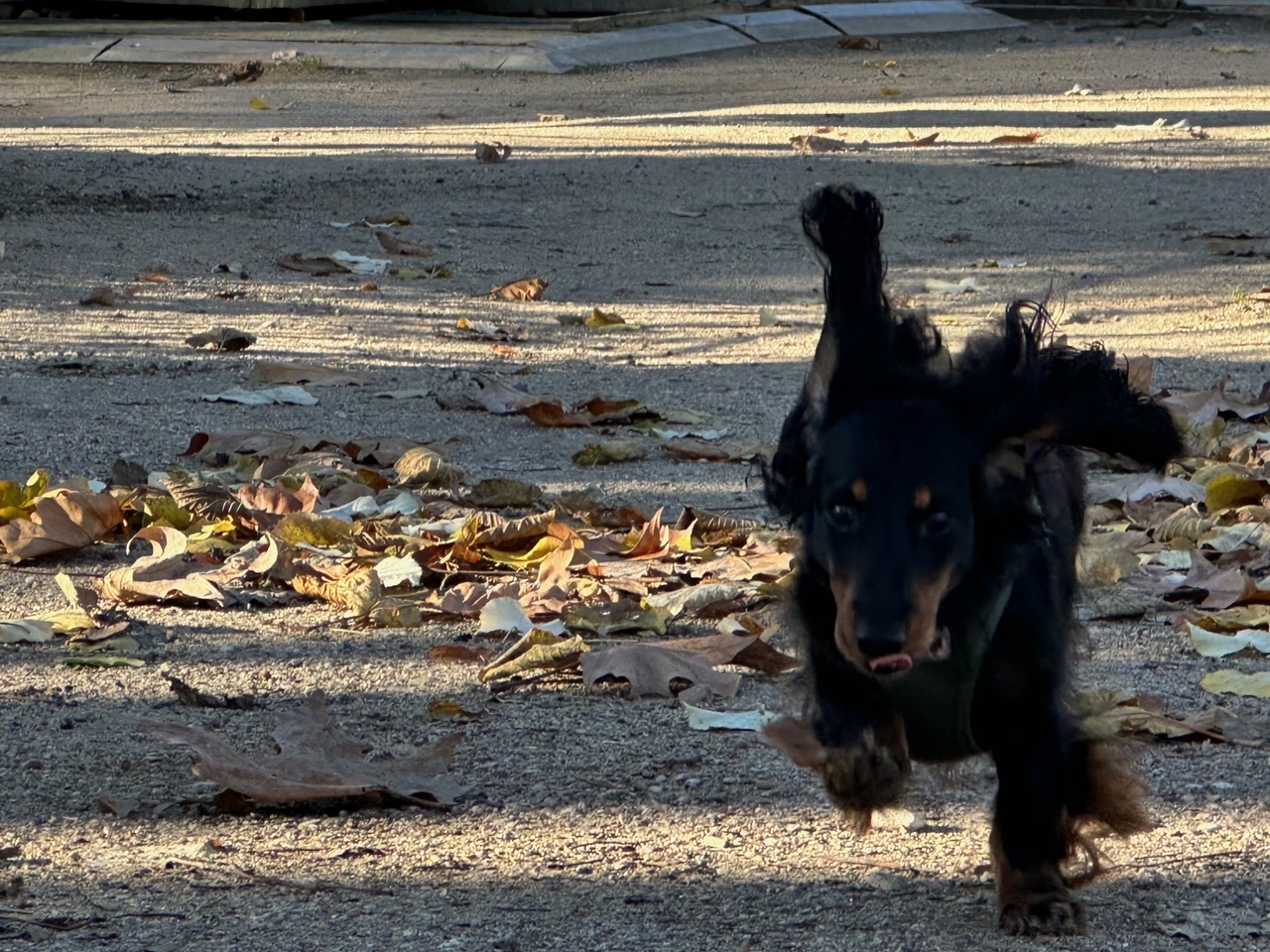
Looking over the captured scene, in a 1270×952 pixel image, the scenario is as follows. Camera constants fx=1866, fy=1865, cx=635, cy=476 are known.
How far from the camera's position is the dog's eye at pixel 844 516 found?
2.45 meters

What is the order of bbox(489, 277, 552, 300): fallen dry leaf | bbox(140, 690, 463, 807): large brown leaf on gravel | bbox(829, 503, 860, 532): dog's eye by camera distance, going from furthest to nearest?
bbox(489, 277, 552, 300): fallen dry leaf < bbox(140, 690, 463, 807): large brown leaf on gravel < bbox(829, 503, 860, 532): dog's eye

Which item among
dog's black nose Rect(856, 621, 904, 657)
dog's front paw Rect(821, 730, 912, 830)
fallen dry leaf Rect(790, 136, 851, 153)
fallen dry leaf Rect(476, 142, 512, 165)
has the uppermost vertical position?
dog's black nose Rect(856, 621, 904, 657)

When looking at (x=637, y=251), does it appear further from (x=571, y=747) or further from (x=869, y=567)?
(x=869, y=567)

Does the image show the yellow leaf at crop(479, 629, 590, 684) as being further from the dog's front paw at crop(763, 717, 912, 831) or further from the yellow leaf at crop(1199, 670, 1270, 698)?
the yellow leaf at crop(1199, 670, 1270, 698)

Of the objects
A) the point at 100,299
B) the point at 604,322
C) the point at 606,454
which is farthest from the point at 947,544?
the point at 100,299

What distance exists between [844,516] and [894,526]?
7 cm

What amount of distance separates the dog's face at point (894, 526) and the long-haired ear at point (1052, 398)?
0.08 metres

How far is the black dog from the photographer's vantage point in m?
2.43

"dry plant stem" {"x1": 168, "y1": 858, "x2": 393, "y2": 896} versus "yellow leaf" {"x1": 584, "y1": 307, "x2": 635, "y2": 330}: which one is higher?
"yellow leaf" {"x1": 584, "y1": 307, "x2": 635, "y2": 330}

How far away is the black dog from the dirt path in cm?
23

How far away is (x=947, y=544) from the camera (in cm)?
243

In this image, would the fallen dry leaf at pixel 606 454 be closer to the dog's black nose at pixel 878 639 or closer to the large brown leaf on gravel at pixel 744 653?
the large brown leaf on gravel at pixel 744 653

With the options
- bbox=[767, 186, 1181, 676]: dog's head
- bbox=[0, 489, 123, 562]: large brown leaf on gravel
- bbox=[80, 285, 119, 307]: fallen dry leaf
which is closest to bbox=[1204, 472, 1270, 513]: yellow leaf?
bbox=[767, 186, 1181, 676]: dog's head

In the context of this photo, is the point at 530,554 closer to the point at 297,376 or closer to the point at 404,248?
the point at 297,376
